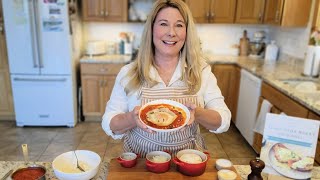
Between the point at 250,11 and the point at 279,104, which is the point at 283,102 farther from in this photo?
the point at 250,11

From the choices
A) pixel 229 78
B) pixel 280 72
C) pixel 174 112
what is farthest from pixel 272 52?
pixel 174 112

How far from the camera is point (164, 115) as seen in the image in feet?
3.73

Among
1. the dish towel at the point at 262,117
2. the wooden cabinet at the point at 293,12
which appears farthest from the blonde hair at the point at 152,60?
the wooden cabinet at the point at 293,12

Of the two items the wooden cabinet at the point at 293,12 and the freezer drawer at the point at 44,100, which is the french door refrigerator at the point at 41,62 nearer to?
the freezer drawer at the point at 44,100

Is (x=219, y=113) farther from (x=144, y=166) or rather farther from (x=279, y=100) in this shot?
(x=279, y=100)

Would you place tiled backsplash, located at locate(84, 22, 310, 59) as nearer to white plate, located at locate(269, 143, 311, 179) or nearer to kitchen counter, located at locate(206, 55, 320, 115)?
kitchen counter, located at locate(206, 55, 320, 115)

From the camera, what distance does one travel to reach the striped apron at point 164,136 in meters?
1.34

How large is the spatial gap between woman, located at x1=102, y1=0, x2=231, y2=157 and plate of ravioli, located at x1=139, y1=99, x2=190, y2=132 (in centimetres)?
16

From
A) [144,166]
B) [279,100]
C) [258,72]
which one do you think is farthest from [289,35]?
[144,166]

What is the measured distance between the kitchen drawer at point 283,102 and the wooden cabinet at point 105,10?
2.04 meters

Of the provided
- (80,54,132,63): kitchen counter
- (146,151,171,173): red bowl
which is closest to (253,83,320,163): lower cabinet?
(146,151,171,173): red bowl

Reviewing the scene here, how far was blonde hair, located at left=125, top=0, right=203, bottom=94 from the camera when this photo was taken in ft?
4.37

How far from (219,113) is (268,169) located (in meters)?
0.33

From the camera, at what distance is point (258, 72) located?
2.92 m
